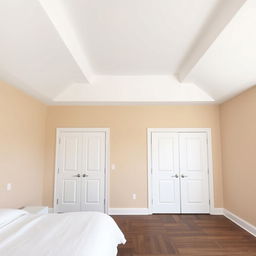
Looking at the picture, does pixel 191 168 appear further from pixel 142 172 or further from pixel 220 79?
pixel 220 79

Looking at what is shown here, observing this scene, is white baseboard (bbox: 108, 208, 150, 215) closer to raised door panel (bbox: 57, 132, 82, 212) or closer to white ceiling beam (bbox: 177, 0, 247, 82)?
raised door panel (bbox: 57, 132, 82, 212)

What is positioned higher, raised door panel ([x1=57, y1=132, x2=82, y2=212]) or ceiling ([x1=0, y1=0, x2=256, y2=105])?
ceiling ([x1=0, y1=0, x2=256, y2=105])

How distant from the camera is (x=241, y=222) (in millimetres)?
3520

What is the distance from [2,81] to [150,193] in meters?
3.68

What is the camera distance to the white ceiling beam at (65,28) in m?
1.94

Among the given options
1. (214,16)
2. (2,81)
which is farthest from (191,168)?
(2,81)

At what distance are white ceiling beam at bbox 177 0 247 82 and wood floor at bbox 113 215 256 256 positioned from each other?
289cm

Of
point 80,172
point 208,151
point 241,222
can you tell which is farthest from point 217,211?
point 80,172

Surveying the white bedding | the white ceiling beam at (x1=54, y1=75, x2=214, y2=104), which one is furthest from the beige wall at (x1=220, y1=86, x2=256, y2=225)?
the white bedding

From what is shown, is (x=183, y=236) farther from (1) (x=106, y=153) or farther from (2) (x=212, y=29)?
(2) (x=212, y=29)

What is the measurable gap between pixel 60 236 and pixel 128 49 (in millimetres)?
2648

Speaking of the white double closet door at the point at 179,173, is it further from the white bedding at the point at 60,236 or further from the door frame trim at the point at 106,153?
the white bedding at the point at 60,236

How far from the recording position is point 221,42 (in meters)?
2.37

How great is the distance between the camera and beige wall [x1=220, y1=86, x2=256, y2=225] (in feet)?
10.7
